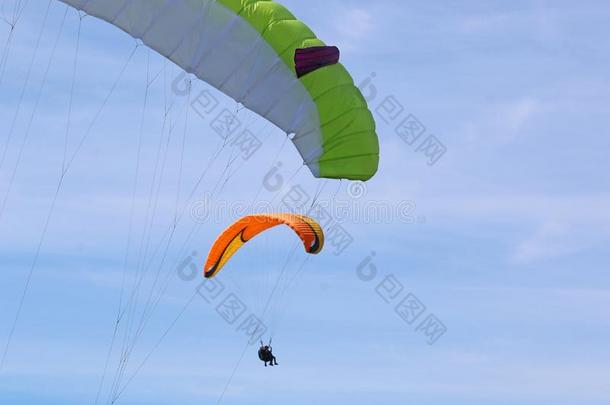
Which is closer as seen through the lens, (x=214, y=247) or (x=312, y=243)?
(x=312, y=243)

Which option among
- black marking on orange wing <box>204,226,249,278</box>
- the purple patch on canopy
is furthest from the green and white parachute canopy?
black marking on orange wing <box>204,226,249,278</box>

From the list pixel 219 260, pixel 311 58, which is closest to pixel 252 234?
pixel 219 260

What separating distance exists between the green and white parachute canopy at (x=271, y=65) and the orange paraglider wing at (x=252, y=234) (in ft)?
5.93

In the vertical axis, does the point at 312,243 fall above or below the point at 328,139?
below

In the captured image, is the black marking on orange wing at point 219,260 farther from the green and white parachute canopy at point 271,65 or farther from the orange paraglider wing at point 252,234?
the green and white parachute canopy at point 271,65

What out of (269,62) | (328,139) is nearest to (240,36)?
(269,62)

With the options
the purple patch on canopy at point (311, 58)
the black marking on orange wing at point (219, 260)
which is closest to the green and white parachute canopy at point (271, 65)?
the purple patch on canopy at point (311, 58)

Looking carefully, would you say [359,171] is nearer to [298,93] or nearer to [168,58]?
[298,93]

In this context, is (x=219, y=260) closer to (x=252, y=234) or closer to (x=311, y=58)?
(x=252, y=234)

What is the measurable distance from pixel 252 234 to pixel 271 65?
470 centimetres

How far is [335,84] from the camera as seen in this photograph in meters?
39.2

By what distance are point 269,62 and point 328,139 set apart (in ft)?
8.38

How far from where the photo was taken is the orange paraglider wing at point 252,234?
37.9m

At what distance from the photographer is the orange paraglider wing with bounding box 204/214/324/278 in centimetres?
3794
